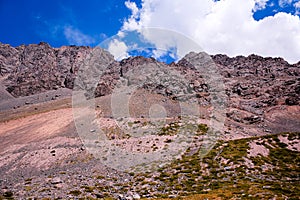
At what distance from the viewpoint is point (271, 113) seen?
101 metres

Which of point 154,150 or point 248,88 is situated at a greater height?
point 248,88

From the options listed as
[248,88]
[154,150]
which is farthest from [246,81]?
[154,150]

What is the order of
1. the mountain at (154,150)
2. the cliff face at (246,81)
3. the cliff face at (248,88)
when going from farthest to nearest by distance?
the cliff face at (246,81) < the cliff face at (248,88) < the mountain at (154,150)

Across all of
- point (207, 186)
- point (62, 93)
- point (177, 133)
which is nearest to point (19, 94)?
point (62, 93)

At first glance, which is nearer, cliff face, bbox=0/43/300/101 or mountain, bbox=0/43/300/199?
mountain, bbox=0/43/300/199

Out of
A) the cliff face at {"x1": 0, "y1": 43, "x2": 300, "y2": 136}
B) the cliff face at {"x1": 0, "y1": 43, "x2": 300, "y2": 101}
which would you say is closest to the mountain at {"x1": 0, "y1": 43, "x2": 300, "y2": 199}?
the cliff face at {"x1": 0, "y1": 43, "x2": 300, "y2": 136}

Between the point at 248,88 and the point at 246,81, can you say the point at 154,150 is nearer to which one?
the point at 248,88

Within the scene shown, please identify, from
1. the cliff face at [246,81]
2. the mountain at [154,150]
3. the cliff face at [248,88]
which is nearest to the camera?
the mountain at [154,150]

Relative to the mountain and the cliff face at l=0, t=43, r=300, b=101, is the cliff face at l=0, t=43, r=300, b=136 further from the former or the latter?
the mountain

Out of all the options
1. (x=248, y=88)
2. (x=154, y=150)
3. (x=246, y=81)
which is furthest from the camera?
(x=246, y=81)

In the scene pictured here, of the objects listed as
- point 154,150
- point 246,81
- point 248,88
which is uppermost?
point 246,81

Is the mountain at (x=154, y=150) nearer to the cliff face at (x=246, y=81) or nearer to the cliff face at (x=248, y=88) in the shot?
the cliff face at (x=248, y=88)

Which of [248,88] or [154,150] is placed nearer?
[154,150]

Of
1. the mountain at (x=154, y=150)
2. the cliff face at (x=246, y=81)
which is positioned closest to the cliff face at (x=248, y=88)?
the cliff face at (x=246, y=81)
